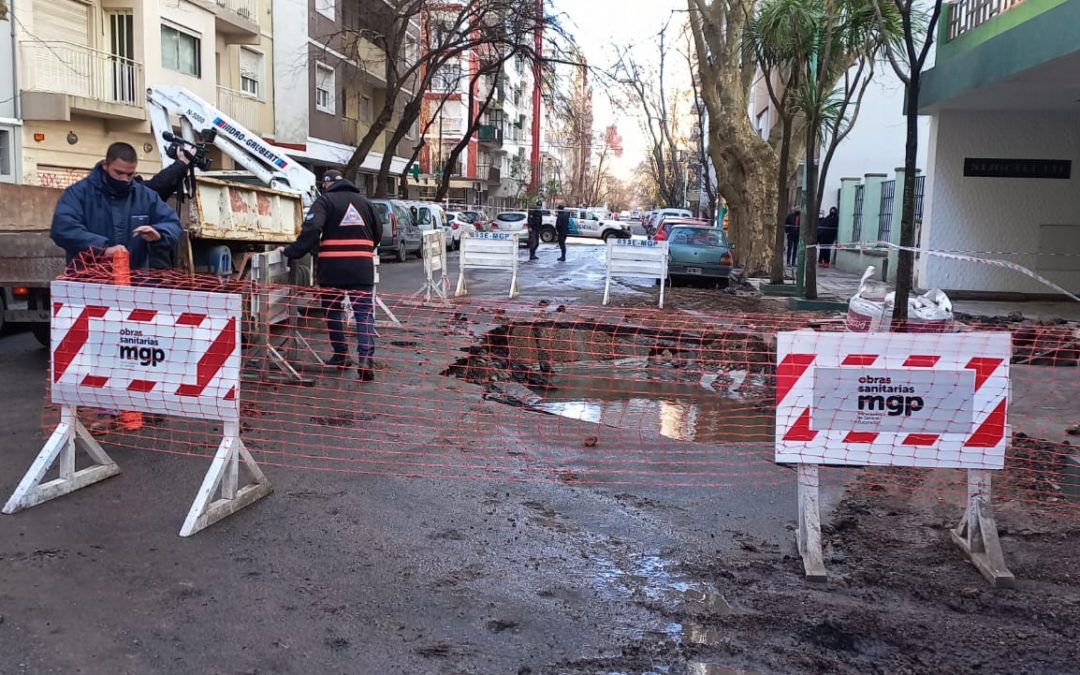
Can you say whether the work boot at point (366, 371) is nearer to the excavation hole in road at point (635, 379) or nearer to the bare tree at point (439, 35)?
the excavation hole in road at point (635, 379)

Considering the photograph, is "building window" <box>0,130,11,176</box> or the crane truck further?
"building window" <box>0,130,11,176</box>

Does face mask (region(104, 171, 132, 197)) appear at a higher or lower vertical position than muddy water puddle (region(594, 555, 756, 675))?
higher

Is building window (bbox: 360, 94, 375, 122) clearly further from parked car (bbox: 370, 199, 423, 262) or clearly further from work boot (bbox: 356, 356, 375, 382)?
work boot (bbox: 356, 356, 375, 382)

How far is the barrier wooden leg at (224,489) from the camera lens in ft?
15.4

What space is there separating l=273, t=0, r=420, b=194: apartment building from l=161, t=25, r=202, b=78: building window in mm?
5620

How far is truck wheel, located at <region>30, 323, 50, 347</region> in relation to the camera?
9.19 metres

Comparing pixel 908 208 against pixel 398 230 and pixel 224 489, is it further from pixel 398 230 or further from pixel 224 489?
pixel 398 230

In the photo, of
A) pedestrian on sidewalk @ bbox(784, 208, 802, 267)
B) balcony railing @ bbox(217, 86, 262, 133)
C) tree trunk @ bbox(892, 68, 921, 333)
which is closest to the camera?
tree trunk @ bbox(892, 68, 921, 333)

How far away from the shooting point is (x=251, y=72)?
100 ft

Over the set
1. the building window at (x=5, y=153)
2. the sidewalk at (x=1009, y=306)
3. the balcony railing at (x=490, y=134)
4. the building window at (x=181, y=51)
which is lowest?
the sidewalk at (x=1009, y=306)

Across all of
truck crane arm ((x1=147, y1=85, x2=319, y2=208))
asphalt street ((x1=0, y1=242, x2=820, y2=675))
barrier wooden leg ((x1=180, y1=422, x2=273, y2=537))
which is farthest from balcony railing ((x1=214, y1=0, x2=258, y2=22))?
barrier wooden leg ((x1=180, y1=422, x2=273, y2=537))

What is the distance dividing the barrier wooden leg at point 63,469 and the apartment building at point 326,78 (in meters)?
27.1

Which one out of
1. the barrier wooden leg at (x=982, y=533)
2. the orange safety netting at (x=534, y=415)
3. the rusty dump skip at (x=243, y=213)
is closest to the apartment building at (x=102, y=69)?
the rusty dump skip at (x=243, y=213)

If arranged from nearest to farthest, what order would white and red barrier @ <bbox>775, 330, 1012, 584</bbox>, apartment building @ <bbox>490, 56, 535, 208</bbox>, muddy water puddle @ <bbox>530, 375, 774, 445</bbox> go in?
white and red barrier @ <bbox>775, 330, 1012, 584</bbox> → muddy water puddle @ <bbox>530, 375, 774, 445</bbox> → apartment building @ <bbox>490, 56, 535, 208</bbox>
